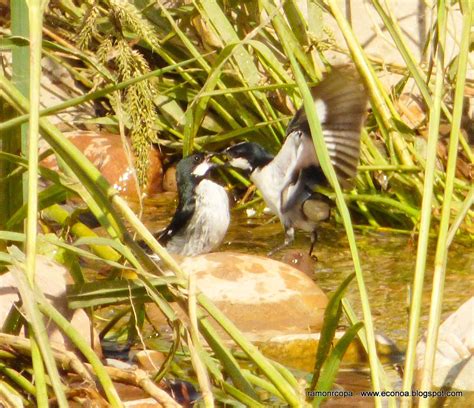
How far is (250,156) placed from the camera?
5703mm

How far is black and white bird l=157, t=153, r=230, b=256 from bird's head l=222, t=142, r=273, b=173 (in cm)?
37

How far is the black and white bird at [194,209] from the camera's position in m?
6.11

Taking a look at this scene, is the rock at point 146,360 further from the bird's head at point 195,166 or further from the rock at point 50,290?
the bird's head at point 195,166

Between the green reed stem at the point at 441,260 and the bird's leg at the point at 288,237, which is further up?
the green reed stem at the point at 441,260

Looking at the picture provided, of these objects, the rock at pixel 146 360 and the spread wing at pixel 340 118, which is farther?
the spread wing at pixel 340 118

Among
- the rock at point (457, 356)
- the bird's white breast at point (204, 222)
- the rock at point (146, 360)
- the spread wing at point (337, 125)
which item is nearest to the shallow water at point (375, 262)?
the bird's white breast at point (204, 222)

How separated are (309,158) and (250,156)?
1.50ft

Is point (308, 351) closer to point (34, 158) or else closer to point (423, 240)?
point (423, 240)

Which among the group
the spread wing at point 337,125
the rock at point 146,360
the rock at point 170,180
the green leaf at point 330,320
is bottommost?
the rock at point 146,360

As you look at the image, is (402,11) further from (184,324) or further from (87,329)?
(184,324)

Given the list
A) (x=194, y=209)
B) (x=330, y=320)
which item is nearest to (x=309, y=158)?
(x=194, y=209)

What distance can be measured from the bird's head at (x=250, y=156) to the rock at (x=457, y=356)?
2596mm

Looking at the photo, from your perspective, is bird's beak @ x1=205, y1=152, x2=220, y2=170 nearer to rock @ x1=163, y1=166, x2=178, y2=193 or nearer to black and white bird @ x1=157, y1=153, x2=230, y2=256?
black and white bird @ x1=157, y1=153, x2=230, y2=256

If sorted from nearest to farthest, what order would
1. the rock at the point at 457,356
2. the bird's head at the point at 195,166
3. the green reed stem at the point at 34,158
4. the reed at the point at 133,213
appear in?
the green reed stem at the point at 34,158 < the reed at the point at 133,213 < the rock at the point at 457,356 < the bird's head at the point at 195,166
